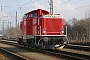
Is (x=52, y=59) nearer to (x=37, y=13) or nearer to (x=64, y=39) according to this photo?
(x=64, y=39)

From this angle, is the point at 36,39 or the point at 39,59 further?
the point at 36,39

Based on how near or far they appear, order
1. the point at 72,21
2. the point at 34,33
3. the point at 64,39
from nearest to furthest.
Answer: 1. the point at 64,39
2. the point at 34,33
3. the point at 72,21

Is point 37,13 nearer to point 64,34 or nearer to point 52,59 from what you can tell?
point 64,34

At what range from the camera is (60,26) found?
18016mm

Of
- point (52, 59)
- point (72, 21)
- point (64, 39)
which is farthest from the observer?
point (72, 21)

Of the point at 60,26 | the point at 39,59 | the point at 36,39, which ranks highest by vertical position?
the point at 60,26

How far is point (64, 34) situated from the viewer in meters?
18.0

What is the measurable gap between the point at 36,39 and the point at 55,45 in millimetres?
1729

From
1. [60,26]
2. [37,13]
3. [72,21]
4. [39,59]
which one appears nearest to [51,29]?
[60,26]

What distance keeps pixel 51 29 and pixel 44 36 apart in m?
1.07

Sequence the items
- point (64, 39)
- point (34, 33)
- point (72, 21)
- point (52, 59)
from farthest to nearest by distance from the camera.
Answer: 1. point (72, 21)
2. point (34, 33)
3. point (64, 39)
4. point (52, 59)

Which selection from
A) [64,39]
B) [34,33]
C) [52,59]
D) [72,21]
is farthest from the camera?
[72,21]

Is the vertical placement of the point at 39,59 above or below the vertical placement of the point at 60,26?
below

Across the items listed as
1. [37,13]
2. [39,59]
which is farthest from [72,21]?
[39,59]
